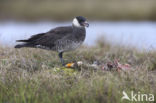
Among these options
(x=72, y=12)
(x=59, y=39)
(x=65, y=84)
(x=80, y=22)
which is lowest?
(x=65, y=84)

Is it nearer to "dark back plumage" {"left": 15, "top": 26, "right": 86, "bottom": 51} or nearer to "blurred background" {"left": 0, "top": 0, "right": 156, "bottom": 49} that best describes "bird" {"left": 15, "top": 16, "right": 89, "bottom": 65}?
"dark back plumage" {"left": 15, "top": 26, "right": 86, "bottom": 51}

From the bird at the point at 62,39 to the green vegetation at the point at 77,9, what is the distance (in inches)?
509

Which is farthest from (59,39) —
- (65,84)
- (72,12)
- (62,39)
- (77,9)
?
(77,9)

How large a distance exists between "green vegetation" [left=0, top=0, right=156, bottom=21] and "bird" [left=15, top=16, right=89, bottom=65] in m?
12.9

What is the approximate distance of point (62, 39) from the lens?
18.3 ft

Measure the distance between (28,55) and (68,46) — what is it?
87 cm

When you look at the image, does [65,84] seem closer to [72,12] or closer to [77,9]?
[72,12]

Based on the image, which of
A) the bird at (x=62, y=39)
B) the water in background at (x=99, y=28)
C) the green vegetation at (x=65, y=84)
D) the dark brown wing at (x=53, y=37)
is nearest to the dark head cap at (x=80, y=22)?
the bird at (x=62, y=39)

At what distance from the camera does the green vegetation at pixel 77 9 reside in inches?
758

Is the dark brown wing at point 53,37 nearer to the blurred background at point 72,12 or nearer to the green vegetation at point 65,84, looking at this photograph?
the green vegetation at point 65,84

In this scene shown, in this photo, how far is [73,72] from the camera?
486 cm

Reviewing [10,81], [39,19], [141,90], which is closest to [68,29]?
[10,81]

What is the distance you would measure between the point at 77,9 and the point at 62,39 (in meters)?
15.7

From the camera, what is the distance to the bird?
18.2 ft
